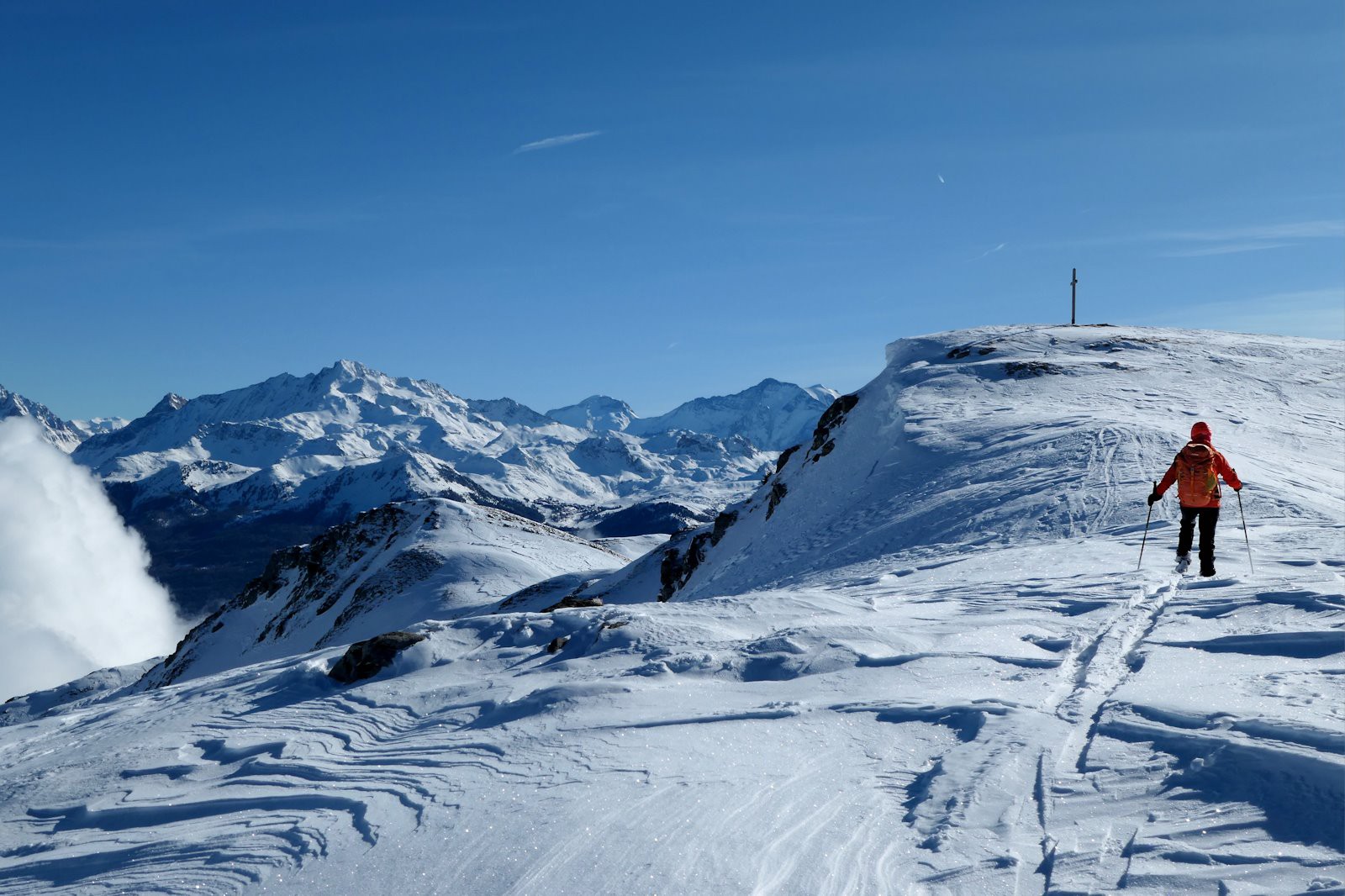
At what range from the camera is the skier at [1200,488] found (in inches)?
536

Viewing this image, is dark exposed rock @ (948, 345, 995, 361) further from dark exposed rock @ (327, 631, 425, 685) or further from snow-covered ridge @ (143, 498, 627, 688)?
dark exposed rock @ (327, 631, 425, 685)

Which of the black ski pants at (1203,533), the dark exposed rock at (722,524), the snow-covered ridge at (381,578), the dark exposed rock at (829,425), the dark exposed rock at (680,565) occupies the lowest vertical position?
the snow-covered ridge at (381,578)

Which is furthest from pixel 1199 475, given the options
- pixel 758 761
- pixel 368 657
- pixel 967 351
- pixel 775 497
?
pixel 967 351

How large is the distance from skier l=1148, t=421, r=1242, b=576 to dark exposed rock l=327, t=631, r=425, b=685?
12362 mm

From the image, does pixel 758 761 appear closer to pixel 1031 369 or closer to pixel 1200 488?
pixel 1200 488

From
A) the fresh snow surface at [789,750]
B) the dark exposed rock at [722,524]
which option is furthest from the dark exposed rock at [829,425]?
the fresh snow surface at [789,750]

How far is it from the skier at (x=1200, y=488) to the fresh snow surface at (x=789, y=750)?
0.66m

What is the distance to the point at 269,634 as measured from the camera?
228 feet

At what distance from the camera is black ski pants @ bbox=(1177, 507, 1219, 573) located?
1334 cm

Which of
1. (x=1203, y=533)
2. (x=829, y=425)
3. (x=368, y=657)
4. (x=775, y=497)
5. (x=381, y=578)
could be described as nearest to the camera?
(x=368, y=657)

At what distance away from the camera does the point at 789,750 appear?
786 cm

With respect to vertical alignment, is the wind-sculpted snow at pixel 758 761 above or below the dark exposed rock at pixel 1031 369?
below

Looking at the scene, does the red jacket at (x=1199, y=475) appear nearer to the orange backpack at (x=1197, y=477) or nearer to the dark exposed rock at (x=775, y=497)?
the orange backpack at (x=1197, y=477)

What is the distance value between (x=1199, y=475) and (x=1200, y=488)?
238 millimetres
